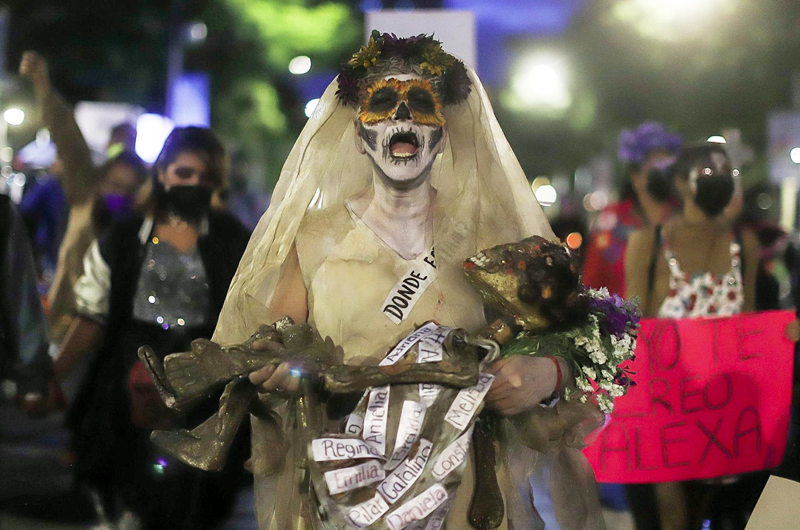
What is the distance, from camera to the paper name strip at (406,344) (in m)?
3.00

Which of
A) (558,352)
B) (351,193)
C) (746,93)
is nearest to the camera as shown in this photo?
(558,352)

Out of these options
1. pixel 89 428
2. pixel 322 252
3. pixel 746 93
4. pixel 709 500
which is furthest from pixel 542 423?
pixel 746 93

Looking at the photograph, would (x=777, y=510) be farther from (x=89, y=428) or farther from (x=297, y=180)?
(x=89, y=428)

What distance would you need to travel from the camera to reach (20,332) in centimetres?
479

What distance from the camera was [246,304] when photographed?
3309 mm

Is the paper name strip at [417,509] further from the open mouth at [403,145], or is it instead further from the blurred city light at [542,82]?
the blurred city light at [542,82]

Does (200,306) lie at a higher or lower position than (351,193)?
lower

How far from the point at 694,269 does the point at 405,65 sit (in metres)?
2.62

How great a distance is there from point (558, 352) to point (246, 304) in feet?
3.37

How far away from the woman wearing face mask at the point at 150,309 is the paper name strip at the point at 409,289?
2.25 m

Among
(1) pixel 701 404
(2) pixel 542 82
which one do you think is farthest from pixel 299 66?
(1) pixel 701 404

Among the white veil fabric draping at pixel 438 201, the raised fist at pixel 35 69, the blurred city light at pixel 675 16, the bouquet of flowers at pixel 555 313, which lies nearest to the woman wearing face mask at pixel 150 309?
the raised fist at pixel 35 69

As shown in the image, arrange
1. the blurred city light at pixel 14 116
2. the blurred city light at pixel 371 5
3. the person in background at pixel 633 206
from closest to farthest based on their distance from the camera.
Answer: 1. the person in background at pixel 633 206
2. the blurred city light at pixel 14 116
3. the blurred city light at pixel 371 5

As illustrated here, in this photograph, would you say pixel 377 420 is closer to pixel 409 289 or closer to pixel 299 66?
pixel 409 289
